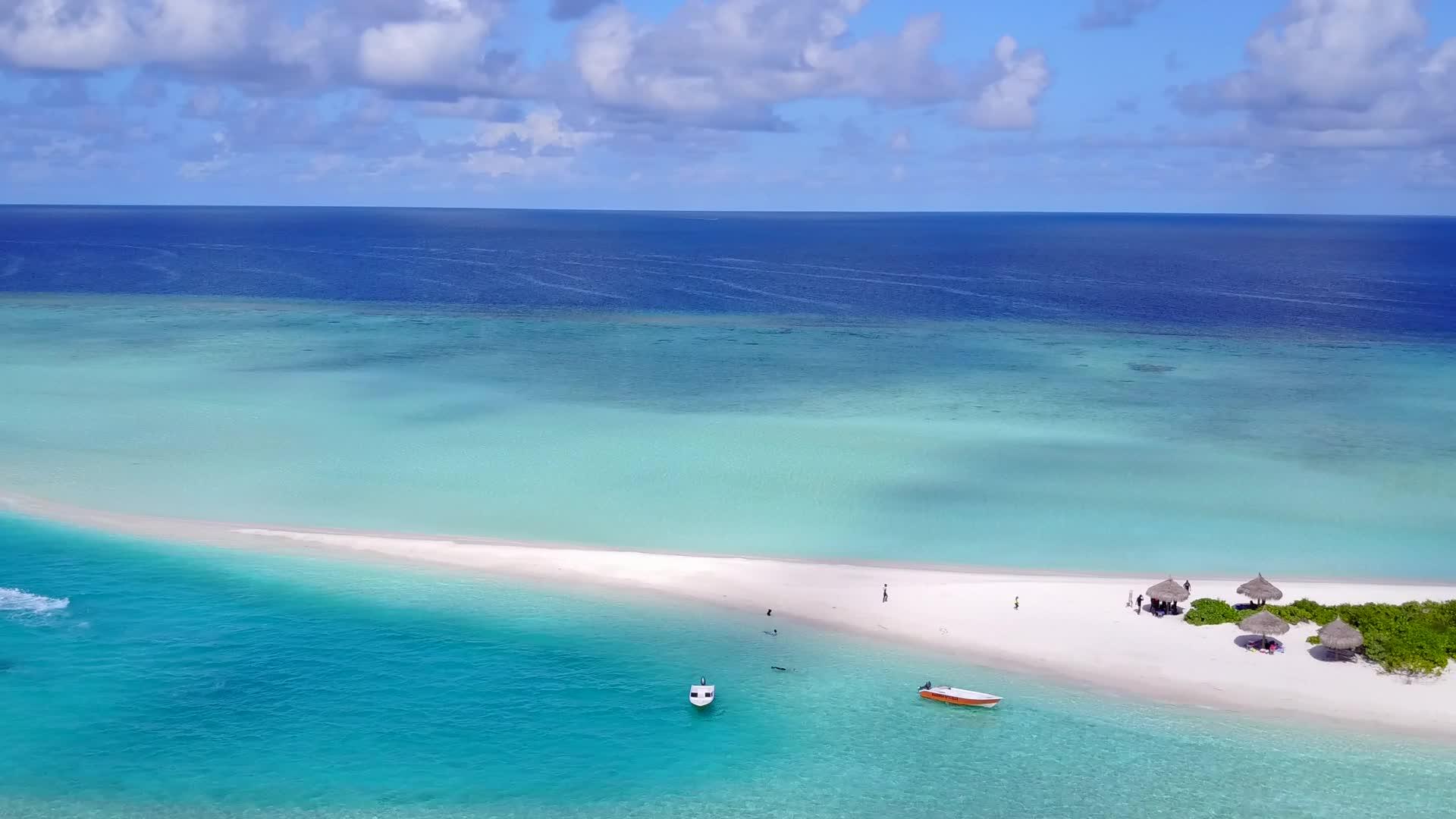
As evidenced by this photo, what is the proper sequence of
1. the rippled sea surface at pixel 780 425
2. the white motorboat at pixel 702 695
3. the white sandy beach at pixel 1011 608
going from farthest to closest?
the rippled sea surface at pixel 780 425, the white sandy beach at pixel 1011 608, the white motorboat at pixel 702 695

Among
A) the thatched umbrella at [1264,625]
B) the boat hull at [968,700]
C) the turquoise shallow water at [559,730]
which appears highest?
the thatched umbrella at [1264,625]

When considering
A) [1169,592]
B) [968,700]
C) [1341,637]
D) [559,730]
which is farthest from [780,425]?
[559,730]

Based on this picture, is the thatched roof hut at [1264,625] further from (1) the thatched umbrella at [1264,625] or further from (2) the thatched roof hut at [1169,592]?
(2) the thatched roof hut at [1169,592]

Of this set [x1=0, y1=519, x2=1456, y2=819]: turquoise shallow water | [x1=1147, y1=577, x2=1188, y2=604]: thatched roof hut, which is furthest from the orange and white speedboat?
[x1=1147, y1=577, x2=1188, y2=604]: thatched roof hut

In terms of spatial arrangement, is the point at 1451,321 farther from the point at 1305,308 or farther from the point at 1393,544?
the point at 1393,544

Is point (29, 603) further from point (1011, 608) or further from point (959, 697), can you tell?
point (1011, 608)

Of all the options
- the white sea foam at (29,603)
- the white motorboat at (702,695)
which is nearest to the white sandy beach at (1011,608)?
the white motorboat at (702,695)

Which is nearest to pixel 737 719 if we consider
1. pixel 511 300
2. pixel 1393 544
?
pixel 1393 544

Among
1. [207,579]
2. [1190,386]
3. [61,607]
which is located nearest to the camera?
[61,607]
